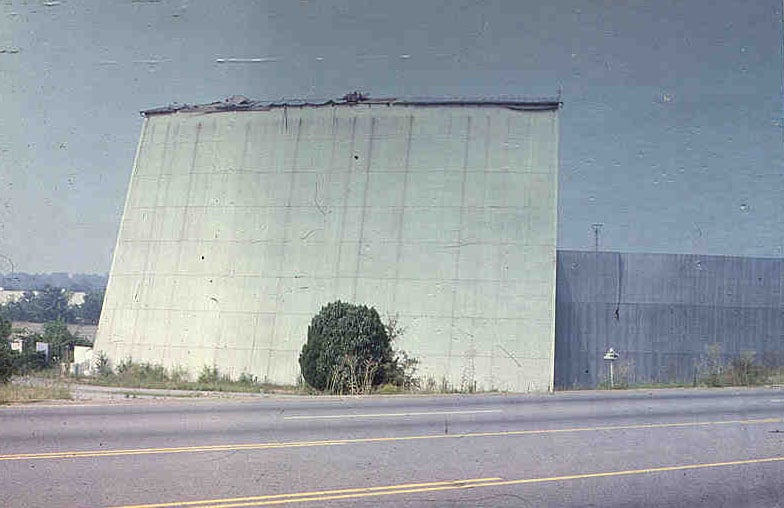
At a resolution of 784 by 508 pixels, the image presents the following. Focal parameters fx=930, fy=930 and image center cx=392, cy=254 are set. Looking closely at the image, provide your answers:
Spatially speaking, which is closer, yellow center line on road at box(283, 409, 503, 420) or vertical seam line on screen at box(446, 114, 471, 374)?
yellow center line on road at box(283, 409, 503, 420)

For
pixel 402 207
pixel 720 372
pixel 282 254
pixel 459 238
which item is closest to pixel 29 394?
pixel 282 254

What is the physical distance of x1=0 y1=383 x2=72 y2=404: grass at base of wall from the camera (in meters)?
16.4

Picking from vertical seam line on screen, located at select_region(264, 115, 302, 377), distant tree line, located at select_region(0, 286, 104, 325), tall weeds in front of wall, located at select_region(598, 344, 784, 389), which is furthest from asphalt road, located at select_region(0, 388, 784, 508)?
vertical seam line on screen, located at select_region(264, 115, 302, 377)

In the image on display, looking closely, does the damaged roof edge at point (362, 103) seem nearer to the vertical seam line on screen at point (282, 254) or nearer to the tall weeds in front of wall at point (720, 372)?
the vertical seam line on screen at point (282, 254)

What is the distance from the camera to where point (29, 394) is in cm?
1731

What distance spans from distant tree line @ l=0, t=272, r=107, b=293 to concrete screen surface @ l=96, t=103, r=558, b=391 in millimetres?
2941

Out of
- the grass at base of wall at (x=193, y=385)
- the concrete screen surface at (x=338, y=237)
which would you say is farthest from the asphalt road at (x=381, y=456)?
the concrete screen surface at (x=338, y=237)

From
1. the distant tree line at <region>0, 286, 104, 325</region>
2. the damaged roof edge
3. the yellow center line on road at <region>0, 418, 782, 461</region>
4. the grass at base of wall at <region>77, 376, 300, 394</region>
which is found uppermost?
the damaged roof edge

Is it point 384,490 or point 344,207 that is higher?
point 344,207

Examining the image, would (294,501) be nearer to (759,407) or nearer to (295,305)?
(759,407)

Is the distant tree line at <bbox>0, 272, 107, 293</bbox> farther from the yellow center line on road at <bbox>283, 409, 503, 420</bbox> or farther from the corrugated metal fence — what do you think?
the corrugated metal fence

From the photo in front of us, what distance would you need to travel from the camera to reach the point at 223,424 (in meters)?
12.9

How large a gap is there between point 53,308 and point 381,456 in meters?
17.4

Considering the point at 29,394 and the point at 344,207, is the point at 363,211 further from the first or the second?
the point at 29,394
